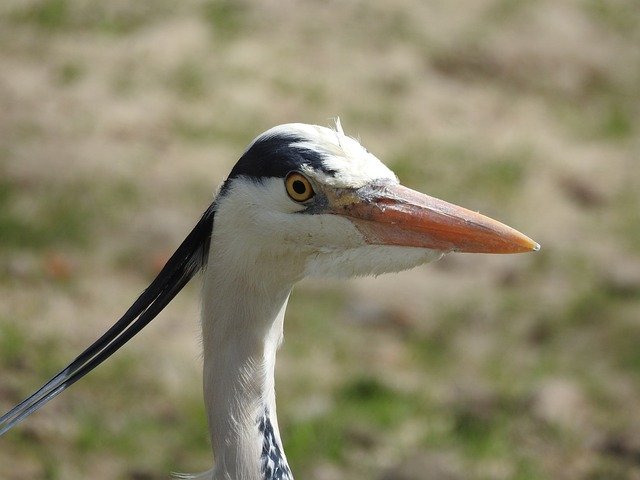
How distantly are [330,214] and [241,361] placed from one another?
1.56 ft

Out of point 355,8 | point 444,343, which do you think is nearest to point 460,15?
point 355,8

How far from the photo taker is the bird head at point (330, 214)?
3143 millimetres

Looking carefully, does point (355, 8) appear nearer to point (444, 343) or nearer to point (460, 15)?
point (460, 15)

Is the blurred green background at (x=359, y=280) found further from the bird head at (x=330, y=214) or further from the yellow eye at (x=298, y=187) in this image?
the yellow eye at (x=298, y=187)

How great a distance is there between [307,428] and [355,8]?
13.6 feet

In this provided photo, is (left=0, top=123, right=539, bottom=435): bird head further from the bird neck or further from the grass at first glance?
the grass

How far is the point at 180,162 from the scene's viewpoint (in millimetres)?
7180

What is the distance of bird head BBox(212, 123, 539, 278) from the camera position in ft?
10.3

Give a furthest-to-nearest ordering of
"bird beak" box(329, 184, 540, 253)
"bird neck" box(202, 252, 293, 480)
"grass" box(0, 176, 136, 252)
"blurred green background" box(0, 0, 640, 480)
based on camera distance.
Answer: "grass" box(0, 176, 136, 252)
"blurred green background" box(0, 0, 640, 480)
"bird neck" box(202, 252, 293, 480)
"bird beak" box(329, 184, 540, 253)

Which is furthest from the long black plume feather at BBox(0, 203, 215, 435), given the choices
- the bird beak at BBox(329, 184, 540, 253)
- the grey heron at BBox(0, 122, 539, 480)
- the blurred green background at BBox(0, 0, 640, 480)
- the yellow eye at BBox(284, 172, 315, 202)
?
the blurred green background at BBox(0, 0, 640, 480)

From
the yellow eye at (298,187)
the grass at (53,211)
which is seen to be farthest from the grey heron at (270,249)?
the grass at (53,211)

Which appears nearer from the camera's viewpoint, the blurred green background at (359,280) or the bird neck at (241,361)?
the bird neck at (241,361)

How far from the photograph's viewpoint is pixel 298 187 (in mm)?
3176

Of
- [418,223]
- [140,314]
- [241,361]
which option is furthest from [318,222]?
[140,314]
